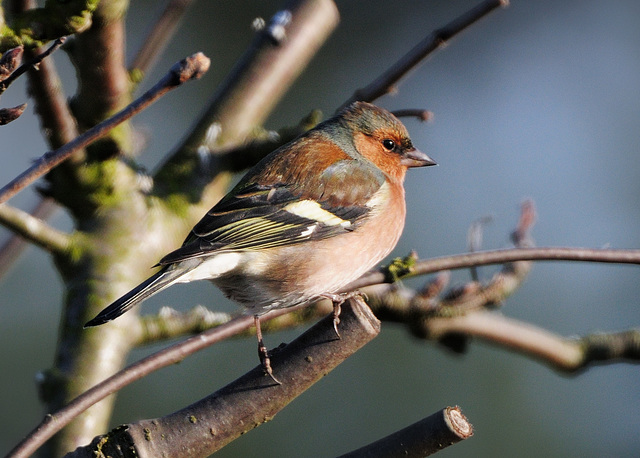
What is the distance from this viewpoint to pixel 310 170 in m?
3.01

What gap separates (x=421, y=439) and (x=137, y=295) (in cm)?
97

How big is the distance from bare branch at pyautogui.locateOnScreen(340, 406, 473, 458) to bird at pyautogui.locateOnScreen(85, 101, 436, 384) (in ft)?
2.63

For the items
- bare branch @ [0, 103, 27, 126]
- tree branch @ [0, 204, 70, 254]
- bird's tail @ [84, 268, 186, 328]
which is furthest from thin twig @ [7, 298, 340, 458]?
tree branch @ [0, 204, 70, 254]

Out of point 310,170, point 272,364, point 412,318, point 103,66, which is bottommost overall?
point 412,318

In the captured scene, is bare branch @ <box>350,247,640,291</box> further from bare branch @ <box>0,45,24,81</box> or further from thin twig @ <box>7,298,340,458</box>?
bare branch @ <box>0,45,24,81</box>

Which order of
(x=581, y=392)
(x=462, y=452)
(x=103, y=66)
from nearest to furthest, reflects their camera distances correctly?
(x=103, y=66) → (x=462, y=452) → (x=581, y=392)

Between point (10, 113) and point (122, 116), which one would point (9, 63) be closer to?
point (10, 113)

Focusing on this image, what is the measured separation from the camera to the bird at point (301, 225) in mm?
2697

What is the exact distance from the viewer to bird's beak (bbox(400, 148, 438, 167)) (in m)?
3.44

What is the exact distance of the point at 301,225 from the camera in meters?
2.93

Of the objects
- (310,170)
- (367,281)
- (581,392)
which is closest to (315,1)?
(310,170)

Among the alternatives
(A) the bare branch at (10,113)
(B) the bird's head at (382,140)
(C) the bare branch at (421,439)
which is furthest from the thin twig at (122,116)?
(B) the bird's head at (382,140)

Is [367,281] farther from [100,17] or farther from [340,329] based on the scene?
[100,17]

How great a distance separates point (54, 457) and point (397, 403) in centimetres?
433
